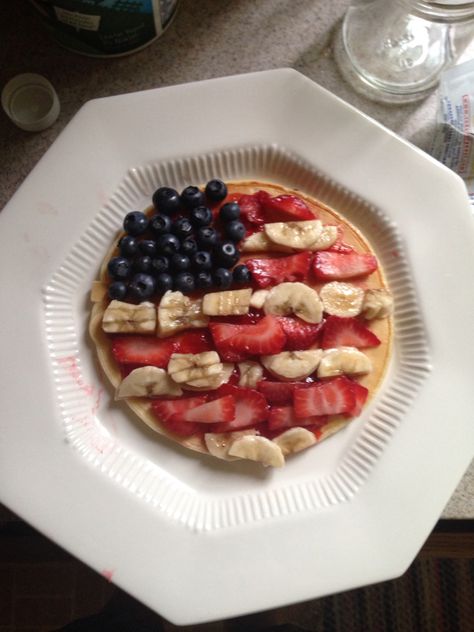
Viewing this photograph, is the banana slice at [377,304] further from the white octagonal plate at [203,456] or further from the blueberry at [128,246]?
the blueberry at [128,246]

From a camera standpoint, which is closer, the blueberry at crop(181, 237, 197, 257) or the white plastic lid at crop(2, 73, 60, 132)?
the blueberry at crop(181, 237, 197, 257)

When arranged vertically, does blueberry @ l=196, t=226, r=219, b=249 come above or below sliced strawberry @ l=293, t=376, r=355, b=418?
above

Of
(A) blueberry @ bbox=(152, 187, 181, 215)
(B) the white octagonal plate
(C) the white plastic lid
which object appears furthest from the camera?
(C) the white plastic lid

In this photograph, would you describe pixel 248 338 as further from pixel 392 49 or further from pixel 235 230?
pixel 392 49

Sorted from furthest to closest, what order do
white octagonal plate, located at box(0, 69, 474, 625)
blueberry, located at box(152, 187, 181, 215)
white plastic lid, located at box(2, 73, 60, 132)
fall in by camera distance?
white plastic lid, located at box(2, 73, 60, 132) < blueberry, located at box(152, 187, 181, 215) < white octagonal plate, located at box(0, 69, 474, 625)

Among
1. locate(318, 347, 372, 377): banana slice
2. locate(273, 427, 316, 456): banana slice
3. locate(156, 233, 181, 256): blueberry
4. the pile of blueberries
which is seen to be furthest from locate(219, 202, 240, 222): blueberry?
locate(273, 427, 316, 456): banana slice

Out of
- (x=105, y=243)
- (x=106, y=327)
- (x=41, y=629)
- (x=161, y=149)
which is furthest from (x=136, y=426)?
(x=41, y=629)

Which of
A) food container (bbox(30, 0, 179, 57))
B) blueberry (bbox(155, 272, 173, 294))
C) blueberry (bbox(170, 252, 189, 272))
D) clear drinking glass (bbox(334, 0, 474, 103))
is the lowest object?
blueberry (bbox(155, 272, 173, 294))

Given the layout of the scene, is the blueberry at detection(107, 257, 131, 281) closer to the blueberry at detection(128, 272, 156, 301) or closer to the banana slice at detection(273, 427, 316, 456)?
the blueberry at detection(128, 272, 156, 301)

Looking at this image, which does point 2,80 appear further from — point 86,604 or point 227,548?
point 86,604
